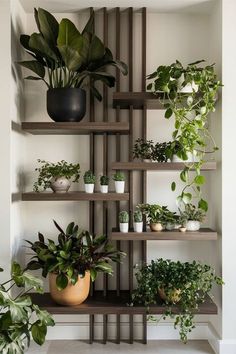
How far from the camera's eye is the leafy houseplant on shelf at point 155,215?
3051 millimetres

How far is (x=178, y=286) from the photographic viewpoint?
2906 millimetres

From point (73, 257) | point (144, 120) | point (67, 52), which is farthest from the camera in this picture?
point (144, 120)

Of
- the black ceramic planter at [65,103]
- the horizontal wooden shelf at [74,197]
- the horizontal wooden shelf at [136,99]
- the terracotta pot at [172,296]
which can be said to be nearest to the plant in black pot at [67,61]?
the black ceramic planter at [65,103]

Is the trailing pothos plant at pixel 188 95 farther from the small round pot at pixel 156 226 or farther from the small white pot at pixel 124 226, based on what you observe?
the small white pot at pixel 124 226

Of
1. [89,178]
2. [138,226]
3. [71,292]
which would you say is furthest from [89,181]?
[71,292]

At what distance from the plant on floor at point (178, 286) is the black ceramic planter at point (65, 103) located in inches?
48.1

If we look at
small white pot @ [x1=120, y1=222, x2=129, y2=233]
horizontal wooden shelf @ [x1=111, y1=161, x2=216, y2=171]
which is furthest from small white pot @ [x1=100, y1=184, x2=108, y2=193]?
small white pot @ [x1=120, y1=222, x2=129, y2=233]

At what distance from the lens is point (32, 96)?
333 cm

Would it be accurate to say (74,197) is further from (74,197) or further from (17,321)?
(17,321)

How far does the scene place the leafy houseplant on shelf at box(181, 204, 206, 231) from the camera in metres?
3.09

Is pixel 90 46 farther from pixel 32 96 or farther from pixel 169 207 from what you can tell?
pixel 169 207

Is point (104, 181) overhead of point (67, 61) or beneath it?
beneath

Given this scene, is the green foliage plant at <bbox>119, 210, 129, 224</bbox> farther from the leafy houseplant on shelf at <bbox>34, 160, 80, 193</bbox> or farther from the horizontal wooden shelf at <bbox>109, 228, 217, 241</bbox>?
the leafy houseplant on shelf at <bbox>34, 160, 80, 193</bbox>

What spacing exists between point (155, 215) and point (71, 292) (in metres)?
0.80
